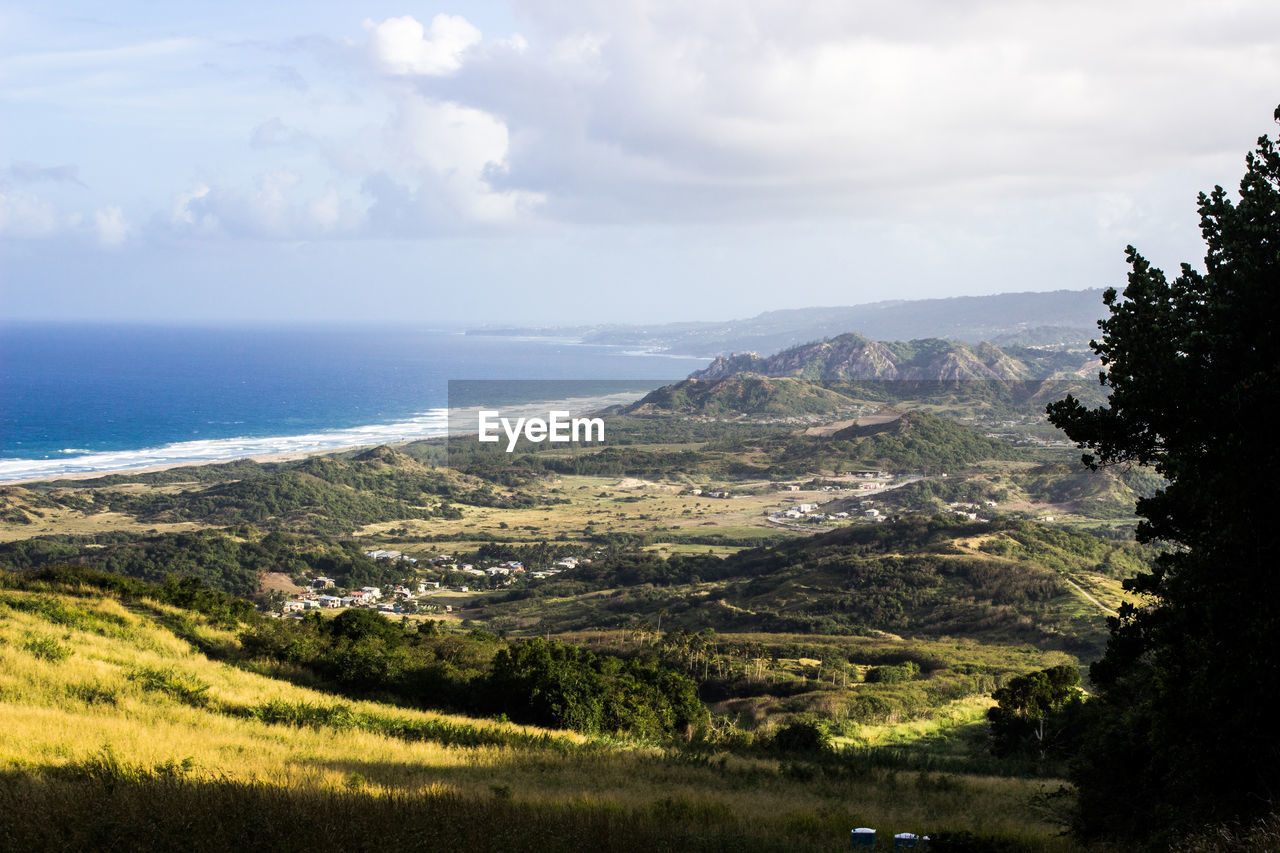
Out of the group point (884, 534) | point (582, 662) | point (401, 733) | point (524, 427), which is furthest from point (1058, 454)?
point (401, 733)

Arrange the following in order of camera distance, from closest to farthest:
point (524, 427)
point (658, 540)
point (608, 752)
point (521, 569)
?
point (608, 752), point (521, 569), point (658, 540), point (524, 427)

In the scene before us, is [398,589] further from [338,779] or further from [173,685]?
[338,779]

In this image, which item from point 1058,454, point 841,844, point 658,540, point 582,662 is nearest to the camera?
point 841,844

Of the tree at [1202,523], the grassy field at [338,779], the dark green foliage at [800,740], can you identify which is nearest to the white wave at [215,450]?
the grassy field at [338,779]

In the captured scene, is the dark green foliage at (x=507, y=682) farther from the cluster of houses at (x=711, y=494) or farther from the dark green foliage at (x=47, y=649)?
the cluster of houses at (x=711, y=494)

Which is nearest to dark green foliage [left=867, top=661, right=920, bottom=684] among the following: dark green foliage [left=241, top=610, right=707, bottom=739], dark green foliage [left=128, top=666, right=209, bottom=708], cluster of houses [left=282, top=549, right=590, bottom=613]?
dark green foliage [left=241, top=610, right=707, bottom=739]

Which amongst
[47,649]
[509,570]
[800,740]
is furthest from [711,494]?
[47,649]

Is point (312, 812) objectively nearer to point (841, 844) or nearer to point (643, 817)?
point (643, 817)
